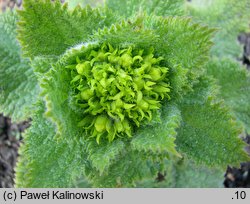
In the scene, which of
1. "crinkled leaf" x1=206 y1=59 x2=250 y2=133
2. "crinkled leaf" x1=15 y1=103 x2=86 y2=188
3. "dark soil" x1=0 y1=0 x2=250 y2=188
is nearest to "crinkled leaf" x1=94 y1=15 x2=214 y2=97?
"crinkled leaf" x1=15 y1=103 x2=86 y2=188

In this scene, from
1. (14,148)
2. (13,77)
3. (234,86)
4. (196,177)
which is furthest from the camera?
(14,148)

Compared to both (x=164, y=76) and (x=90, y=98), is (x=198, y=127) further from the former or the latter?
(x=90, y=98)

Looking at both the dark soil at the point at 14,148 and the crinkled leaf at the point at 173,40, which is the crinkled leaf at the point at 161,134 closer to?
the crinkled leaf at the point at 173,40

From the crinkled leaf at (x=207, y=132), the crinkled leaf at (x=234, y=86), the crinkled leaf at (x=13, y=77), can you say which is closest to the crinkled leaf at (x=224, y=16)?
the crinkled leaf at (x=234, y=86)

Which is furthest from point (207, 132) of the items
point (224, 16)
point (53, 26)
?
point (224, 16)

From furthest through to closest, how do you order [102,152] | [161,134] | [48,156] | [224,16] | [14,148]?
[14,148]
[224,16]
[48,156]
[102,152]
[161,134]

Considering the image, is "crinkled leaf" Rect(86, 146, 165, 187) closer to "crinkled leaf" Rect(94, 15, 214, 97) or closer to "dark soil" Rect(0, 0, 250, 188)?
"crinkled leaf" Rect(94, 15, 214, 97)

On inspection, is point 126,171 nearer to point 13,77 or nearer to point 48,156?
point 48,156
